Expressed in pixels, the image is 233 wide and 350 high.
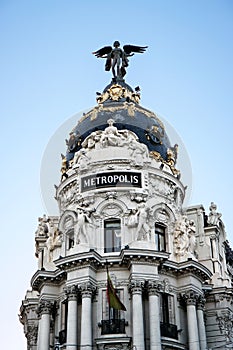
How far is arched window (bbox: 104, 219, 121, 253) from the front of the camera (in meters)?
36.0

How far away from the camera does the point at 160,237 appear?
37562 mm

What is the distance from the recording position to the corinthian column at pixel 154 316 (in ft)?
105

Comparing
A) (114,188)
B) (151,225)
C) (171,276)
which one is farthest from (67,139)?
(171,276)

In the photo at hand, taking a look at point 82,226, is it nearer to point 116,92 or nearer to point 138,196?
point 138,196

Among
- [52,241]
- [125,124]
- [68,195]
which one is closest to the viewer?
[52,241]

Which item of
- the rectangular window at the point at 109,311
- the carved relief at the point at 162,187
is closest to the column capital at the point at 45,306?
the rectangular window at the point at 109,311

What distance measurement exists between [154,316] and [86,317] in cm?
394

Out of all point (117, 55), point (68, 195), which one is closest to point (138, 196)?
point (68, 195)

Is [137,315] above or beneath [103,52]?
beneath

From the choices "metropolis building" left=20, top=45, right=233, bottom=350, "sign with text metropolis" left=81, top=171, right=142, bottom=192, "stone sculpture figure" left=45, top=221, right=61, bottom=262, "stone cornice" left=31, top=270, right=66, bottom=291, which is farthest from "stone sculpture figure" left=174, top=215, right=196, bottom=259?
"stone sculpture figure" left=45, top=221, right=61, bottom=262

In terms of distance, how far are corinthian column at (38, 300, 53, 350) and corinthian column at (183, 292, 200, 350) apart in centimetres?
873

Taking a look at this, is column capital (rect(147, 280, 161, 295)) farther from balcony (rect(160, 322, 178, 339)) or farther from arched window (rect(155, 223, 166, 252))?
arched window (rect(155, 223, 166, 252))

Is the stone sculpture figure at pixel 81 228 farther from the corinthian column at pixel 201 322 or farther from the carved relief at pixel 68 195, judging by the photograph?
the corinthian column at pixel 201 322

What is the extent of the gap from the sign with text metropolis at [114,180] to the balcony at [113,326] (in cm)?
892
